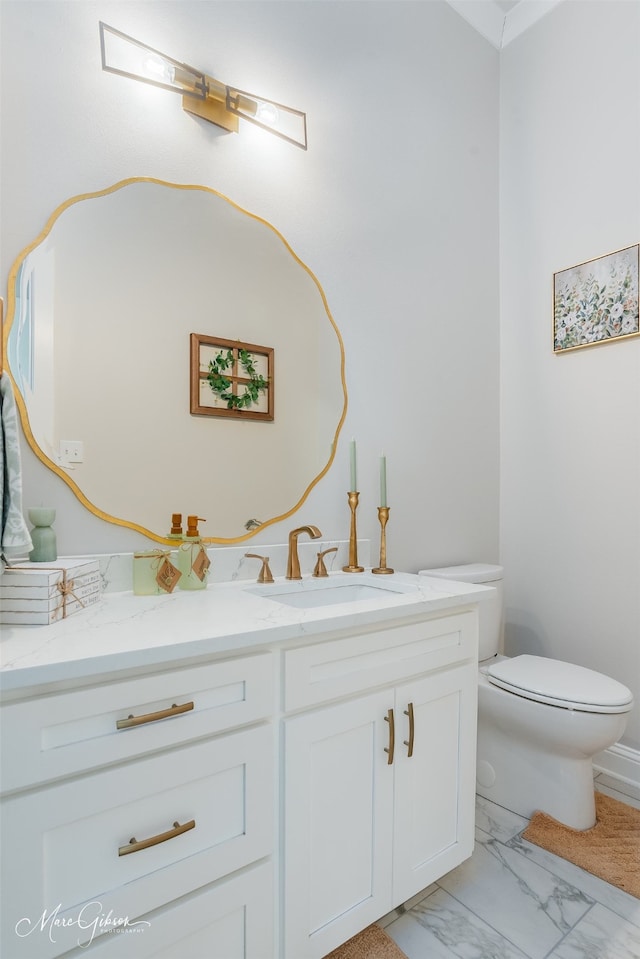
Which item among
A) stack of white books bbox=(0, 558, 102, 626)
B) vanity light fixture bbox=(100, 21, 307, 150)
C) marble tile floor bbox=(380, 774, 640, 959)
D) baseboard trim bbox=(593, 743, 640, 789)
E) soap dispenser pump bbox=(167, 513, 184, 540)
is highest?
vanity light fixture bbox=(100, 21, 307, 150)

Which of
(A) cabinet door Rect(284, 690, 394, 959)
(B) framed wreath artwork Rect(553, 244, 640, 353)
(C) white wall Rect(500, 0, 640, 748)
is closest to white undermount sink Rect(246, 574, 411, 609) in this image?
(A) cabinet door Rect(284, 690, 394, 959)

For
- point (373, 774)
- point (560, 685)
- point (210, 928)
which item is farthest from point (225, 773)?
point (560, 685)

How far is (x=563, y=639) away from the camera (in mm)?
2145

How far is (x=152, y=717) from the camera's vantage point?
0.86 m

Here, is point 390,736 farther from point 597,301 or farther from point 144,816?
point 597,301

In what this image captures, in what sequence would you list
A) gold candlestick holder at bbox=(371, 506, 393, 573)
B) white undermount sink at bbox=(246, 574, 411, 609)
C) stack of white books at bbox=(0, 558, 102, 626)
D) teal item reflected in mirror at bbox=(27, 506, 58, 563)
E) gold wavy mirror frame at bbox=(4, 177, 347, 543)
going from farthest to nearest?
gold candlestick holder at bbox=(371, 506, 393, 573) < white undermount sink at bbox=(246, 574, 411, 609) < gold wavy mirror frame at bbox=(4, 177, 347, 543) < teal item reflected in mirror at bbox=(27, 506, 58, 563) < stack of white books at bbox=(0, 558, 102, 626)

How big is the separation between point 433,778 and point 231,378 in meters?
1.24

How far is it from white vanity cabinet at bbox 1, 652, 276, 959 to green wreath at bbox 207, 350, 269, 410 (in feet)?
2.72

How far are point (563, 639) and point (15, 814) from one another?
2040mm

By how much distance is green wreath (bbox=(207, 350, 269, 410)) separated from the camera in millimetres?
1523

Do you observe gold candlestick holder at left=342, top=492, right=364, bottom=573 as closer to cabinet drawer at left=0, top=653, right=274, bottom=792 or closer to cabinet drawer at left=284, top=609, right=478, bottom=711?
cabinet drawer at left=284, top=609, right=478, bottom=711

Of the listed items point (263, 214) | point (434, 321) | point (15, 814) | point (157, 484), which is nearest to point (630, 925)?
point (15, 814)

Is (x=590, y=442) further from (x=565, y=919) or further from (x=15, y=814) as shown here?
(x=15, y=814)

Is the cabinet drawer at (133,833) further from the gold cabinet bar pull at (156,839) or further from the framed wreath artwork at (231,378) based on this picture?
the framed wreath artwork at (231,378)
